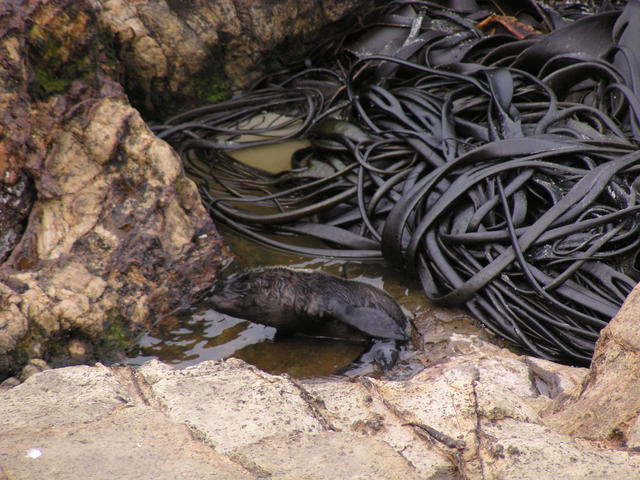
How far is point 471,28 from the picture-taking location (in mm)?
6055

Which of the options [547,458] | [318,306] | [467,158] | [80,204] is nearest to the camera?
[547,458]

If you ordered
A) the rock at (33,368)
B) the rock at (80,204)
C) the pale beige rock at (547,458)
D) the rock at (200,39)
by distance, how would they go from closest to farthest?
the pale beige rock at (547,458)
the rock at (33,368)
the rock at (80,204)
the rock at (200,39)

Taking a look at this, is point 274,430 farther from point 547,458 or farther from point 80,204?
point 80,204

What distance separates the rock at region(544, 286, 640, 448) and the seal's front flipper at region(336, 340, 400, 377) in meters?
1.35

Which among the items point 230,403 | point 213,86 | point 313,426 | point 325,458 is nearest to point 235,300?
point 230,403

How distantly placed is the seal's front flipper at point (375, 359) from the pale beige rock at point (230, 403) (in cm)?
106

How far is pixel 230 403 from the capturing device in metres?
2.46

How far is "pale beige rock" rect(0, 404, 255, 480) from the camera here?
1995 mm

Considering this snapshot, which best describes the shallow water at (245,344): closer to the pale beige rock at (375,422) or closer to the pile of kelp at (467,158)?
the pile of kelp at (467,158)

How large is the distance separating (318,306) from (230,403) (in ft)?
5.20

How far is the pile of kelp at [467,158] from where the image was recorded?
13.2ft

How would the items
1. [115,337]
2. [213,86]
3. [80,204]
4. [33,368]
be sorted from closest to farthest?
[33,368], [115,337], [80,204], [213,86]

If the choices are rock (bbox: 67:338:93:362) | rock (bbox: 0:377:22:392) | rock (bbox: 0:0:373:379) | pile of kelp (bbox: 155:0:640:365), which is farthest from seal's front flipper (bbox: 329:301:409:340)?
rock (bbox: 0:377:22:392)

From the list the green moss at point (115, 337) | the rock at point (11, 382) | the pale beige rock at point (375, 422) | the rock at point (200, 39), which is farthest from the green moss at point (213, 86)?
the pale beige rock at point (375, 422)
